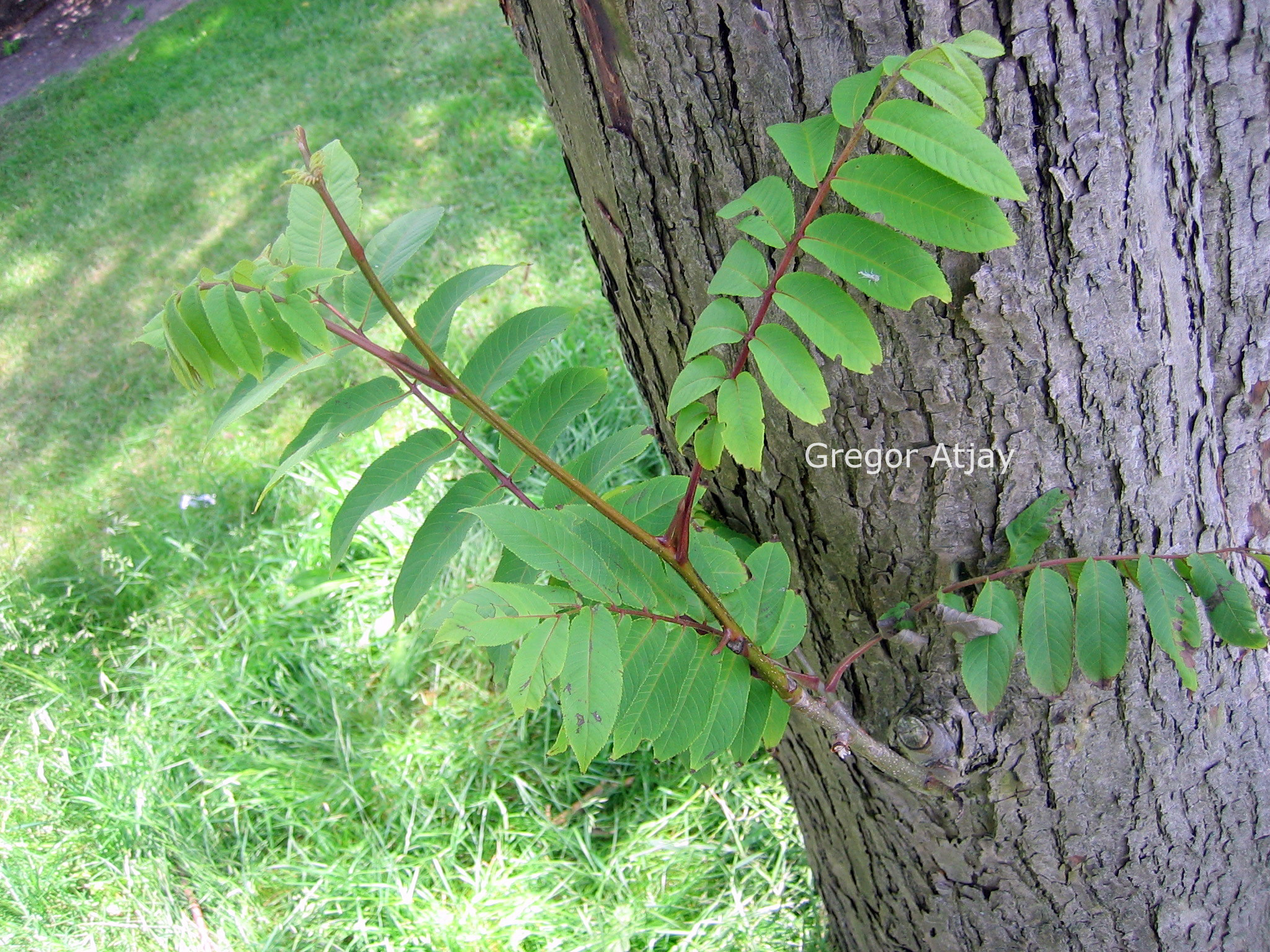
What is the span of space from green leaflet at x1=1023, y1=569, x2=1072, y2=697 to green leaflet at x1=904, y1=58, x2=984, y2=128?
0.61m

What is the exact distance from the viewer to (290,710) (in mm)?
2994

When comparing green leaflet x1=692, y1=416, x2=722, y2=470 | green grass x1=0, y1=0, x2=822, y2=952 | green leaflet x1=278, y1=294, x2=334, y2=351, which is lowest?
green grass x1=0, y1=0, x2=822, y2=952

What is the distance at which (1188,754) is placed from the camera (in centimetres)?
130

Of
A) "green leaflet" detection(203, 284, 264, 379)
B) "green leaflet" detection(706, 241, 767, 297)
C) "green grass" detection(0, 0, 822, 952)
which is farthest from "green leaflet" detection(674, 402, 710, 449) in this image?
"green grass" detection(0, 0, 822, 952)

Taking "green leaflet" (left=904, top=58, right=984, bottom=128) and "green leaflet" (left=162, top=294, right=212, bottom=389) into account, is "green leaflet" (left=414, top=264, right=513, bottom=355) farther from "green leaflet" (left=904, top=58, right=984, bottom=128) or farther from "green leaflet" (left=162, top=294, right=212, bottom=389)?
"green leaflet" (left=904, top=58, right=984, bottom=128)

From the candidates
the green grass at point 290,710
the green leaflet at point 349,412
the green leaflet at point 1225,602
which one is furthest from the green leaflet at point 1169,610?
the green grass at point 290,710

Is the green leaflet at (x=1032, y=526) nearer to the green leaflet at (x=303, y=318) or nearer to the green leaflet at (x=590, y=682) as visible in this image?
the green leaflet at (x=590, y=682)

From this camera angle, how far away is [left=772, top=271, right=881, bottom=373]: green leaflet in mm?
875

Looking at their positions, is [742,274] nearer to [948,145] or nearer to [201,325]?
[948,145]

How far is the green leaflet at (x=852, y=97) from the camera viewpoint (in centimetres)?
81

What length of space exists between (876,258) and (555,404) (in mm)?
522

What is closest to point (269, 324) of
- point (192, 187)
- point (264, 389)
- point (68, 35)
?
point (264, 389)

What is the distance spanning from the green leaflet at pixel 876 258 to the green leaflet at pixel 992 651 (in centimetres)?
46

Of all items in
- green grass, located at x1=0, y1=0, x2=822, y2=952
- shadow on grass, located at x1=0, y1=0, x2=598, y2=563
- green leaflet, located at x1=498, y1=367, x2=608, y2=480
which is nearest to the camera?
green leaflet, located at x1=498, y1=367, x2=608, y2=480
